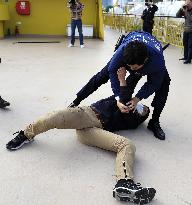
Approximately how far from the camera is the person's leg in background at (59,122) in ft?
8.95

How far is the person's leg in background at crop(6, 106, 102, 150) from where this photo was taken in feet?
8.95

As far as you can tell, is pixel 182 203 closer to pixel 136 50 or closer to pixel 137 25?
pixel 136 50

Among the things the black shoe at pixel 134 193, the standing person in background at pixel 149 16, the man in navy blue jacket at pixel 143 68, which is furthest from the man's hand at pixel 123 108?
the standing person in background at pixel 149 16

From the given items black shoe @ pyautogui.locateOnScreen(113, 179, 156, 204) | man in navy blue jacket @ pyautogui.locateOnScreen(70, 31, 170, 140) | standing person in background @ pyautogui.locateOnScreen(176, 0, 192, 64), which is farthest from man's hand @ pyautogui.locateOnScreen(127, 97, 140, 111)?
standing person in background @ pyautogui.locateOnScreen(176, 0, 192, 64)

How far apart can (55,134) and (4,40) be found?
7.97 metres

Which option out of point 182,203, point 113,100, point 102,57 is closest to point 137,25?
point 102,57

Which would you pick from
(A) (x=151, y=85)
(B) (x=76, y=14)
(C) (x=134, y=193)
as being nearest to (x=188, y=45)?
(B) (x=76, y=14)

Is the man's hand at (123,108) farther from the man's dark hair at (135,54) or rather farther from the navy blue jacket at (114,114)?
the man's dark hair at (135,54)

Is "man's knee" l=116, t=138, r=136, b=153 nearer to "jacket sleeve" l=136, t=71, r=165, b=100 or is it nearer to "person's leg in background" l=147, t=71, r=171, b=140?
"jacket sleeve" l=136, t=71, r=165, b=100

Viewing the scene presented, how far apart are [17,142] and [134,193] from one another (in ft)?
3.85

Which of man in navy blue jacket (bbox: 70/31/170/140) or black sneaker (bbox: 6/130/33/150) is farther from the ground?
man in navy blue jacket (bbox: 70/31/170/140)

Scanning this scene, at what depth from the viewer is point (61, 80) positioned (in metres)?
5.25

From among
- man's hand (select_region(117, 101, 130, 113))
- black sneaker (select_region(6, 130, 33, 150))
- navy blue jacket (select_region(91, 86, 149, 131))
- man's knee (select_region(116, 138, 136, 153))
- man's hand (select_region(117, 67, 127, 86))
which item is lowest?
black sneaker (select_region(6, 130, 33, 150))

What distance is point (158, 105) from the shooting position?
3.20 metres
